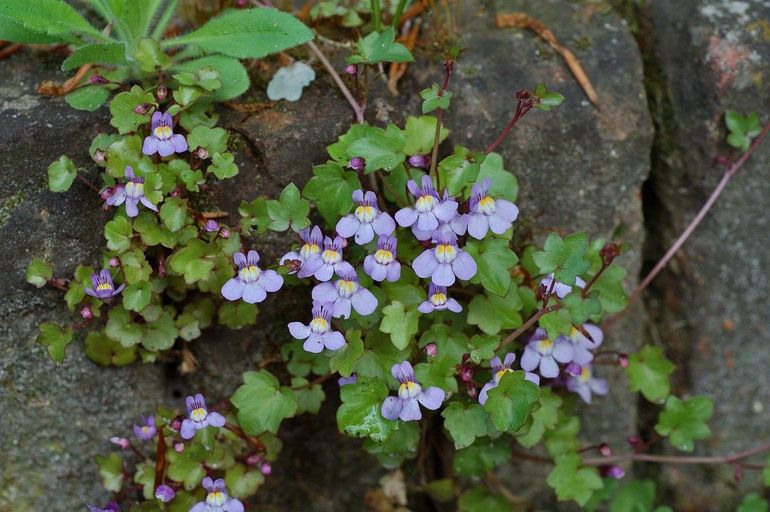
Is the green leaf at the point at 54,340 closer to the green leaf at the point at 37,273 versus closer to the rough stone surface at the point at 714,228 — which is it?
the green leaf at the point at 37,273

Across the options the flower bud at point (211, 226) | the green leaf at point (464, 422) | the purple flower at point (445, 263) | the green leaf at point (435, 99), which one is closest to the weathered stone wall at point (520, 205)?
the flower bud at point (211, 226)

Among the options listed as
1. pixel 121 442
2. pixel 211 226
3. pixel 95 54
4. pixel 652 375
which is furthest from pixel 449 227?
pixel 121 442

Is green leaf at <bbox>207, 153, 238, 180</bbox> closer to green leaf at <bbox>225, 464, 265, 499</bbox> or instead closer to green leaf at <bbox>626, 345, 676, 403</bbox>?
green leaf at <bbox>225, 464, 265, 499</bbox>

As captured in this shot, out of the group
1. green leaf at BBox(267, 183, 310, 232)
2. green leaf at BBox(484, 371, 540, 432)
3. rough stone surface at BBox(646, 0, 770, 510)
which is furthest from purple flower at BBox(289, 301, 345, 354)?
rough stone surface at BBox(646, 0, 770, 510)

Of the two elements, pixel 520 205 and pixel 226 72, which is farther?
pixel 520 205

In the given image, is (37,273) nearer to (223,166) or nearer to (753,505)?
(223,166)

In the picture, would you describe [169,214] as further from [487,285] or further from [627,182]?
[627,182]

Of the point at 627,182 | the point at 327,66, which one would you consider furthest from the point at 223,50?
the point at 627,182
